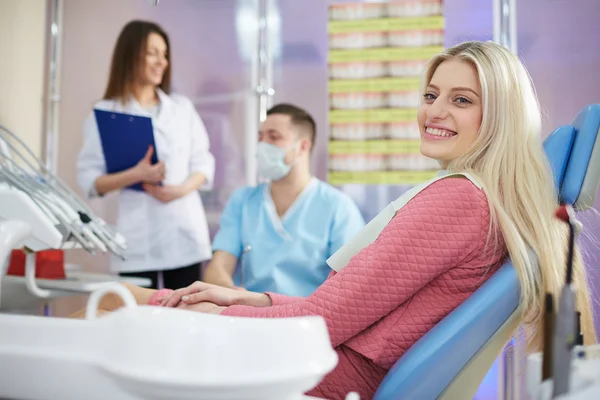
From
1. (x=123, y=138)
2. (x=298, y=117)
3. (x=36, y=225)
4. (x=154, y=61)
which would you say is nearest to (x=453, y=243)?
(x=36, y=225)

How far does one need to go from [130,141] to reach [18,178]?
4.71ft

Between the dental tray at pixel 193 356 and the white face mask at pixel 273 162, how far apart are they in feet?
5.65

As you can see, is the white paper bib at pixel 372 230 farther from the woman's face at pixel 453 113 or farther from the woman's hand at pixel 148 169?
the woman's hand at pixel 148 169

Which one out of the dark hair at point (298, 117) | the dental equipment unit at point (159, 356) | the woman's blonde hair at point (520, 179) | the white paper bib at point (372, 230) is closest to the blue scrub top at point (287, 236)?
the dark hair at point (298, 117)

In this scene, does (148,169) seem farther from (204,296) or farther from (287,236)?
(204,296)

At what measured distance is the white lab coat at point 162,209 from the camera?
2.62 metres

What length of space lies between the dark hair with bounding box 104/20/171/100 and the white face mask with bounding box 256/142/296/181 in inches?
27.5

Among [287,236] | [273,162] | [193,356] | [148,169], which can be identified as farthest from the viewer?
[148,169]

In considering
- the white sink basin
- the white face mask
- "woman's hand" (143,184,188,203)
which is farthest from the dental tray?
"woman's hand" (143,184,188,203)

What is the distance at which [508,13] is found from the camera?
2.48 meters

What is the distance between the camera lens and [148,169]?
251 cm

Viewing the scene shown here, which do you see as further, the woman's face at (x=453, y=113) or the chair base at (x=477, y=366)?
the woman's face at (x=453, y=113)

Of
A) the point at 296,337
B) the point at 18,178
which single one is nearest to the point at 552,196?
the point at 296,337

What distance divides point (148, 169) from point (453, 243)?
6.02ft
